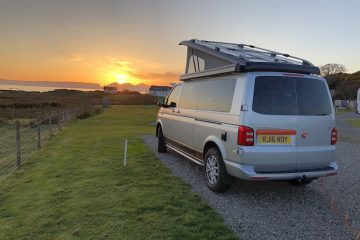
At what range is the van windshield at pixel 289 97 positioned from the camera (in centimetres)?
539

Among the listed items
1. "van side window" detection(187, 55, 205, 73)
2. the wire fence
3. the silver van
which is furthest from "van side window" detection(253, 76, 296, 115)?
the wire fence

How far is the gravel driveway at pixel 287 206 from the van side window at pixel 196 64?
231 cm

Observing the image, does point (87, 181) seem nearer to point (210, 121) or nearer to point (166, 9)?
point (210, 121)

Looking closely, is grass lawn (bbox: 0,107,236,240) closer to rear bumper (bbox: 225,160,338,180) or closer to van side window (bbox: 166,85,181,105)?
rear bumper (bbox: 225,160,338,180)

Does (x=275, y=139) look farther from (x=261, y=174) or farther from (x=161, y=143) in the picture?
(x=161, y=143)

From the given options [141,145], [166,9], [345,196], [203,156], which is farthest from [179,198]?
[166,9]

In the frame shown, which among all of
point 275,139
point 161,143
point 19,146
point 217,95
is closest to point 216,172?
point 275,139

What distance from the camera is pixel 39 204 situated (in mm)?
5660

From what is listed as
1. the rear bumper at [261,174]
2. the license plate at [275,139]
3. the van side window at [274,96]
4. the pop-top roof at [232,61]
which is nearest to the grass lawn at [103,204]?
the rear bumper at [261,174]

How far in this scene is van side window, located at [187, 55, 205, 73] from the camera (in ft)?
24.7

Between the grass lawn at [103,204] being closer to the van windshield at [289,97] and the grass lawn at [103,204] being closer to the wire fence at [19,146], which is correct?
the wire fence at [19,146]

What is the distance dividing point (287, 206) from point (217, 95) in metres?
2.25

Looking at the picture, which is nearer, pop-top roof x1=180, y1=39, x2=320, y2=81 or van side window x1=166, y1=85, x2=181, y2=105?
pop-top roof x1=180, y1=39, x2=320, y2=81

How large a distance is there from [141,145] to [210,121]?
5.91m
